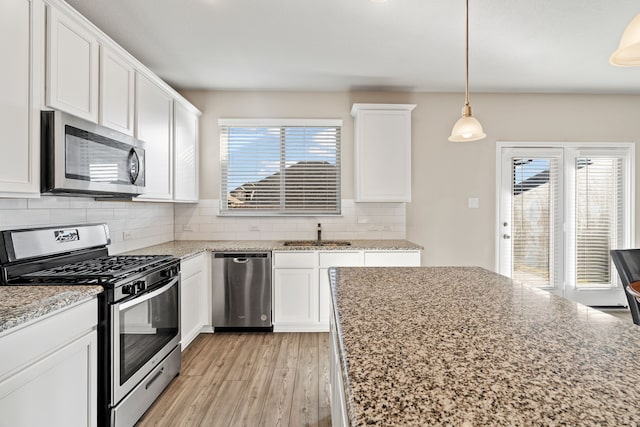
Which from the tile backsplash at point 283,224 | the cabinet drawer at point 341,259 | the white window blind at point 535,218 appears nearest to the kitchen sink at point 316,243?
the tile backsplash at point 283,224

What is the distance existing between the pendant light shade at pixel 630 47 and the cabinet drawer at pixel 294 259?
2.64m

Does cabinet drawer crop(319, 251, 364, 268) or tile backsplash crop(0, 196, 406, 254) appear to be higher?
tile backsplash crop(0, 196, 406, 254)

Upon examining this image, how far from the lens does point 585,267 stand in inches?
165

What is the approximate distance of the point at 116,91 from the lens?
2371 millimetres

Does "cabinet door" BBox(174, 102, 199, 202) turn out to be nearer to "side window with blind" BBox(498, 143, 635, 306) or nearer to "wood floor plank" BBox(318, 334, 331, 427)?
"wood floor plank" BBox(318, 334, 331, 427)

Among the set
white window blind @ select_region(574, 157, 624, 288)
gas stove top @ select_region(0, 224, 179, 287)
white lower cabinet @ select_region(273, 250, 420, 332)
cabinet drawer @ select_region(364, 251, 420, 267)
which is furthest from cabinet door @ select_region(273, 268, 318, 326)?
white window blind @ select_region(574, 157, 624, 288)

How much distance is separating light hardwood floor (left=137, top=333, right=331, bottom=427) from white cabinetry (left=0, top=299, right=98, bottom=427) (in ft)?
2.04

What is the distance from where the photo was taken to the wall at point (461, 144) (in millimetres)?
4051

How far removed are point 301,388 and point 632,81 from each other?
457cm

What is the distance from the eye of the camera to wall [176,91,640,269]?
4051mm

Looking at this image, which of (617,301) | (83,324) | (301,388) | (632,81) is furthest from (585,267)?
(83,324)

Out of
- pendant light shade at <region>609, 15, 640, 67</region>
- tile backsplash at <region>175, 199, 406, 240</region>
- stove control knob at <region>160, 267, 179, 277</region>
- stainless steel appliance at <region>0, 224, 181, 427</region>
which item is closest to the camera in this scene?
pendant light shade at <region>609, 15, 640, 67</region>

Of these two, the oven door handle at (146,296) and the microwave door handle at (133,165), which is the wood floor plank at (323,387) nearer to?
the oven door handle at (146,296)

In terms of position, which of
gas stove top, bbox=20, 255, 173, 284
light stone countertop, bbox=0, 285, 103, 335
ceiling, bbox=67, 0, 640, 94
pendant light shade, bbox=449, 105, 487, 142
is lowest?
light stone countertop, bbox=0, 285, 103, 335
